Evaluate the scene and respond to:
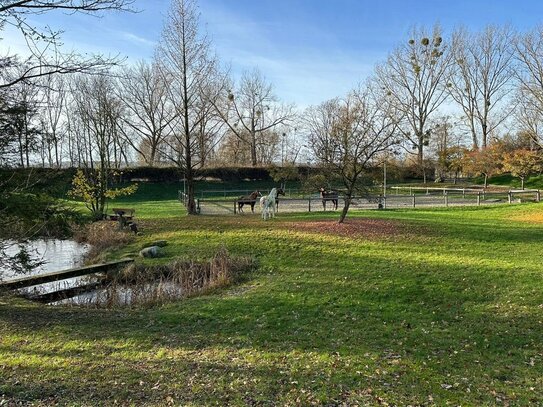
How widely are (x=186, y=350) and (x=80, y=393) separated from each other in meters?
1.59

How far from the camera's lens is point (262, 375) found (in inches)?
194

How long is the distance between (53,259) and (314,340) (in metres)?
11.5

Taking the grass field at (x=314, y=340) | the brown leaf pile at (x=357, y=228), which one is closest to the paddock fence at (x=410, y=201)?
the brown leaf pile at (x=357, y=228)

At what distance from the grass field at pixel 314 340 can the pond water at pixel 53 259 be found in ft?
4.83

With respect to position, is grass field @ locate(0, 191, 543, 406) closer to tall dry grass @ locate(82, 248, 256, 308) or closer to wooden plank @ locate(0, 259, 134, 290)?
tall dry grass @ locate(82, 248, 256, 308)

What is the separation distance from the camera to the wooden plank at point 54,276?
10008mm

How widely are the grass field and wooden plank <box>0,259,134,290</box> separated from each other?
36.9 inches

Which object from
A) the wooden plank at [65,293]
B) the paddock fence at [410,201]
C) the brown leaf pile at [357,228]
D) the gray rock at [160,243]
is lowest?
the wooden plank at [65,293]

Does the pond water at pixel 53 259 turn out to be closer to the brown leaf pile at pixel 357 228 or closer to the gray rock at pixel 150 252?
the gray rock at pixel 150 252

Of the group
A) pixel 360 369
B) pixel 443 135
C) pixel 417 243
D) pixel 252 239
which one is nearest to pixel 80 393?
pixel 360 369

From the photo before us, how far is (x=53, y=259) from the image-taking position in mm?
14562

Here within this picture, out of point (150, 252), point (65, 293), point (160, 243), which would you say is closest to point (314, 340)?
point (65, 293)

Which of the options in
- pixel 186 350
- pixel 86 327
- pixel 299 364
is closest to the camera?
pixel 299 364

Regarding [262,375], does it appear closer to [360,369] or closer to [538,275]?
[360,369]
